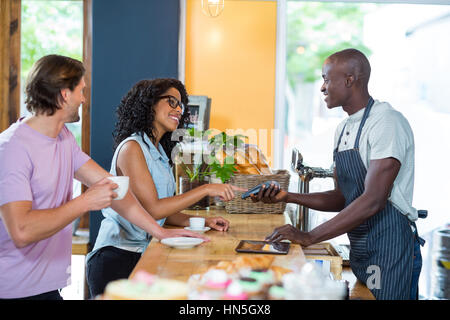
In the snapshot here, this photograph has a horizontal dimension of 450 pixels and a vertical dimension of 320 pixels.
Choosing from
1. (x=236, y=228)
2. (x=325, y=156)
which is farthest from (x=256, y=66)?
(x=236, y=228)

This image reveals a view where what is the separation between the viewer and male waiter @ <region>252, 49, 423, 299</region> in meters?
2.07

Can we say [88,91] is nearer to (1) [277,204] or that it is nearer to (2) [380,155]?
(1) [277,204]

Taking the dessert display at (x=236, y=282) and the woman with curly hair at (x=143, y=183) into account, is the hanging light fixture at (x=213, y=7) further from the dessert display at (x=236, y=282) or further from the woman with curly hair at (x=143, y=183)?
the dessert display at (x=236, y=282)

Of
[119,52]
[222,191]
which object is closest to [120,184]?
[222,191]

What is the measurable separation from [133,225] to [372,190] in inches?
40.7

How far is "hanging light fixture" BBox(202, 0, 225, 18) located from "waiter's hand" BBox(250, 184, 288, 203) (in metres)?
2.16

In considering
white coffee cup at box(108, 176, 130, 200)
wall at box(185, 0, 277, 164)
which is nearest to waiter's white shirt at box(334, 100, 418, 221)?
white coffee cup at box(108, 176, 130, 200)

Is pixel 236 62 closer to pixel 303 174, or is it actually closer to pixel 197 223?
pixel 303 174

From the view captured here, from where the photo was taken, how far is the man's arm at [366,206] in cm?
206

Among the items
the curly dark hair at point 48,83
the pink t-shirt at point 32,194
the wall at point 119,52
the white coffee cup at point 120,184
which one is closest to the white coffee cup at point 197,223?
the pink t-shirt at point 32,194

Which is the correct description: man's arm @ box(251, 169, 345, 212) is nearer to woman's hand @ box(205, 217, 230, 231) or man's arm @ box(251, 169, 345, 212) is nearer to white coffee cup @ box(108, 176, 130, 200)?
woman's hand @ box(205, 217, 230, 231)

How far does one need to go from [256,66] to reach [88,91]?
4.69ft

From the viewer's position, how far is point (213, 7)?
13.8 ft

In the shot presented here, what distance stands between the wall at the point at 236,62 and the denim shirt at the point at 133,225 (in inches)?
77.3
